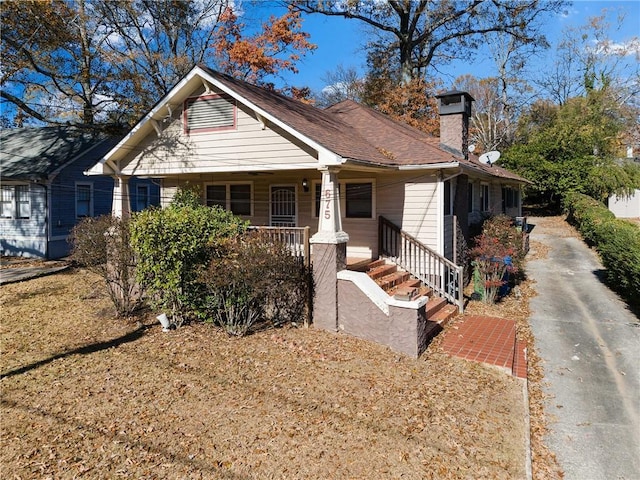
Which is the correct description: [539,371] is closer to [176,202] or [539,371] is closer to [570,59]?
[176,202]

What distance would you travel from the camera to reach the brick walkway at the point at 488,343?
6.94 meters

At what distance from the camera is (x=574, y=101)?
3086 cm

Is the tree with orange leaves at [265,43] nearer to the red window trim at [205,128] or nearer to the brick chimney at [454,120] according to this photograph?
the brick chimney at [454,120]

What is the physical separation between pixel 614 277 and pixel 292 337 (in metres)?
9.28

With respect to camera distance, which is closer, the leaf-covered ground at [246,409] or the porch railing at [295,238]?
the leaf-covered ground at [246,409]

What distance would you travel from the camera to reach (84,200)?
58.0 feet

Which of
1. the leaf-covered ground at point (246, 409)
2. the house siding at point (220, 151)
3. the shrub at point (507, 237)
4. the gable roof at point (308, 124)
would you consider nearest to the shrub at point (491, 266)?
the shrub at point (507, 237)

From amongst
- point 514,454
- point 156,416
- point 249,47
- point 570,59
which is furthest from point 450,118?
point 570,59

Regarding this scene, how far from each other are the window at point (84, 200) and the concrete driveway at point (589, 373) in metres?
17.1

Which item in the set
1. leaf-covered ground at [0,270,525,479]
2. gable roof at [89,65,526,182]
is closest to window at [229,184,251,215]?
gable roof at [89,65,526,182]

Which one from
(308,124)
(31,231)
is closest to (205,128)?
(308,124)

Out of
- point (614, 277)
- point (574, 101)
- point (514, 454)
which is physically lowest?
point (514, 454)

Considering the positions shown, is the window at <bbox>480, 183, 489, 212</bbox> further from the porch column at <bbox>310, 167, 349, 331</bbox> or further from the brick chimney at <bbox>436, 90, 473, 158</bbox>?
the porch column at <bbox>310, 167, 349, 331</bbox>

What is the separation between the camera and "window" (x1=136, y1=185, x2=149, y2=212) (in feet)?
66.2
